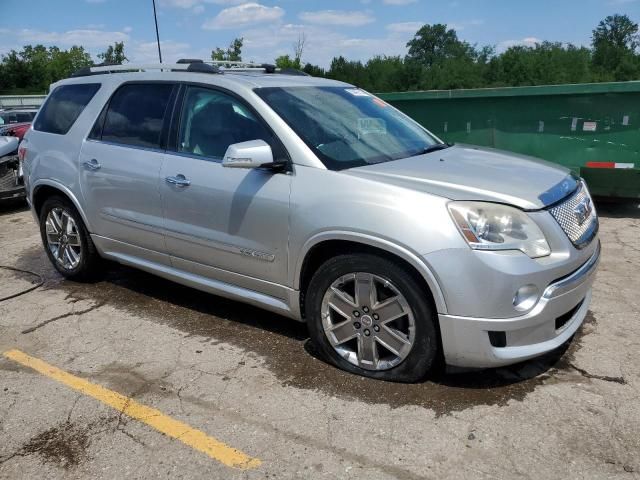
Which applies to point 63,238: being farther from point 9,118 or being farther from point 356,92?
point 9,118

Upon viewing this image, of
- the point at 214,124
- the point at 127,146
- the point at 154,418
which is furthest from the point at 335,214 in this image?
the point at 127,146

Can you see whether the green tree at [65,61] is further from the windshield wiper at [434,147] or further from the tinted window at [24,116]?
the windshield wiper at [434,147]

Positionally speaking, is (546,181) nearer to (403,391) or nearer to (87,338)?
(403,391)

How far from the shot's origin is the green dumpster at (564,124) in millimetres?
7141

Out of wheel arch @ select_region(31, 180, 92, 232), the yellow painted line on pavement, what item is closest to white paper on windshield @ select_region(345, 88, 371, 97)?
wheel arch @ select_region(31, 180, 92, 232)

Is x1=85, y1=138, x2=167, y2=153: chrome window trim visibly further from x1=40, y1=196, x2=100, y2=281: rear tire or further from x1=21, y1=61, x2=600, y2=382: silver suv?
x1=40, y1=196, x2=100, y2=281: rear tire

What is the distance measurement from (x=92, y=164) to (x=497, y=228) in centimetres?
321

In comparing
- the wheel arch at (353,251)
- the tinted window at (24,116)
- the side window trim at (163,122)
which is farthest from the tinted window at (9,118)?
the wheel arch at (353,251)

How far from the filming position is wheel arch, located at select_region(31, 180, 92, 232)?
16.0 ft

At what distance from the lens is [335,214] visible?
3.25m

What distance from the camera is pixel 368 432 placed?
2.91 metres

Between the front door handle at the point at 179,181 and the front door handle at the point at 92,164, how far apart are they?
92cm

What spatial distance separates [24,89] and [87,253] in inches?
3021

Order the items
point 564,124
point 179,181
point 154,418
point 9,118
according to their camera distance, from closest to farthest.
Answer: point 154,418
point 179,181
point 564,124
point 9,118
